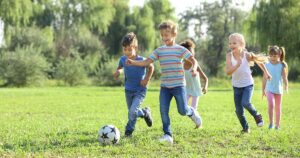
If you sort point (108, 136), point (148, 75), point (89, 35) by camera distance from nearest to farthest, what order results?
point (108, 136)
point (148, 75)
point (89, 35)

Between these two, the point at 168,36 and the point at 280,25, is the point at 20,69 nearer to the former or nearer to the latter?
the point at 280,25

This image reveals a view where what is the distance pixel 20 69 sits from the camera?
39375 millimetres

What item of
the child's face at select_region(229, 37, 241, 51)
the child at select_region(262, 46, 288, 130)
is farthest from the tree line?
the child's face at select_region(229, 37, 241, 51)

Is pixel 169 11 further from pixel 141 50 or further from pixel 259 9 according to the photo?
pixel 259 9

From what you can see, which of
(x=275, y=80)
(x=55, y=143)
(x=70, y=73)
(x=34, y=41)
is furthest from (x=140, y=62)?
(x=34, y=41)

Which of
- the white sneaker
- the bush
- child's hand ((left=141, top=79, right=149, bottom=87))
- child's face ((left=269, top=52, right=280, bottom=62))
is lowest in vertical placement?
the bush

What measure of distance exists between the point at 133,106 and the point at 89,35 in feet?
141

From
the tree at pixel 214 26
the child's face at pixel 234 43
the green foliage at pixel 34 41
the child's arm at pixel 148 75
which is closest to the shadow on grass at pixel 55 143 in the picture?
the child's arm at pixel 148 75

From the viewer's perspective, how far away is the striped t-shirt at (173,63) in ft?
24.4

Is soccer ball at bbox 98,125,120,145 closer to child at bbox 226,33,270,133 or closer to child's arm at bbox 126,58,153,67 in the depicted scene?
child's arm at bbox 126,58,153,67

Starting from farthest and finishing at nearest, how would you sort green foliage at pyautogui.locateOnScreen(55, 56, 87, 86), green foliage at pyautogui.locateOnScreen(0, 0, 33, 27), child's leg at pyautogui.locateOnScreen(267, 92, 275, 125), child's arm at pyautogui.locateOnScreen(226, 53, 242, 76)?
green foliage at pyautogui.locateOnScreen(55, 56, 87, 86) < green foliage at pyautogui.locateOnScreen(0, 0, 33, 27) < child's leg at pyautogui.locateOnScreen(267, 92, 275, 125) < child's arm at pyautogui.locateOnScreen(226, 53, 242, 76)

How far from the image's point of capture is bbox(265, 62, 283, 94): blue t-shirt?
9.57m

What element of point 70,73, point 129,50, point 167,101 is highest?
point 129,50

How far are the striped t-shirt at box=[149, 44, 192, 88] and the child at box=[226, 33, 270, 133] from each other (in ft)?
3.71
